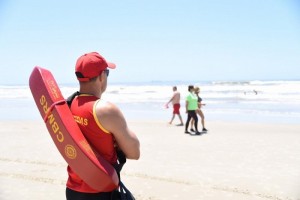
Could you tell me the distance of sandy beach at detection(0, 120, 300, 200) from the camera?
4949 millimetres

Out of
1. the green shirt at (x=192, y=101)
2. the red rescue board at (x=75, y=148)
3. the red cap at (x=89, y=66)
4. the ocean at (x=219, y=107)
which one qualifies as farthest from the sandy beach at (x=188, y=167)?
the ocean at (x=219, y=107)

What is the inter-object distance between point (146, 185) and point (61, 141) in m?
3.39

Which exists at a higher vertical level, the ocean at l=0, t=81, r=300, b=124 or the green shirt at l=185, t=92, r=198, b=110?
the green shirt at l=185, t=92, r=198, b=110

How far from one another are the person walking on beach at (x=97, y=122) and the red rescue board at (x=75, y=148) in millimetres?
60

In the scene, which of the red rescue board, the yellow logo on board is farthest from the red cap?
the yellow logo on board

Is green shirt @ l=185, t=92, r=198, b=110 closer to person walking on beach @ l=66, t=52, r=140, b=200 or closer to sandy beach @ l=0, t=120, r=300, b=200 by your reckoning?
sandy beach @ l=0, t=120, r=300, b=200

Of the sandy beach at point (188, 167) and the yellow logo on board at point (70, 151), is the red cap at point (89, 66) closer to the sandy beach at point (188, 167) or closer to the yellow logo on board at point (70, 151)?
the yellow logo on board at point (70, 151)

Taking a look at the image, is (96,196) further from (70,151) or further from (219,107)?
(219,107)

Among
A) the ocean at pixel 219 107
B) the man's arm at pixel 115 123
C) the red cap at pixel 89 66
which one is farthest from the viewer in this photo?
the ocean at pixel 219 107

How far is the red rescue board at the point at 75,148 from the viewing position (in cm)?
198

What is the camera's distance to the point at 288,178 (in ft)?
18.4

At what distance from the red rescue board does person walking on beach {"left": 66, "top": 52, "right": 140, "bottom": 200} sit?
0.20ft

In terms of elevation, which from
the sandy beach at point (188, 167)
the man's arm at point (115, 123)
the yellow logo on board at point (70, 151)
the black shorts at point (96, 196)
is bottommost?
the sandy beach at point (188, 167)

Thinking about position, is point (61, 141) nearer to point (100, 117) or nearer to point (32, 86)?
point (100, 117)
